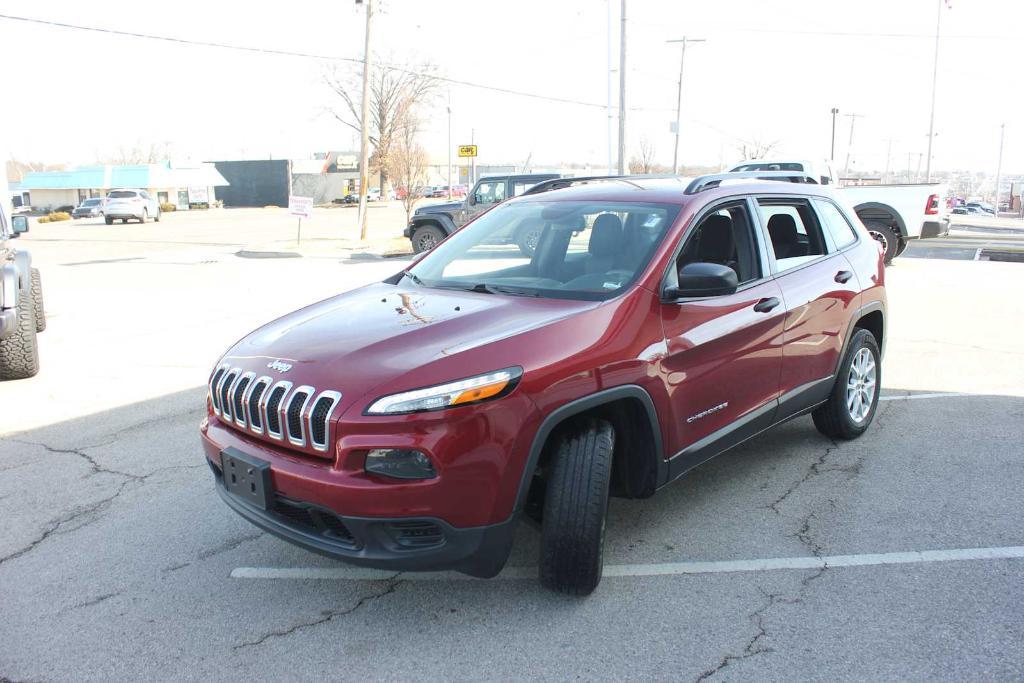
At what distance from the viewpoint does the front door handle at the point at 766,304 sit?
14.0ft

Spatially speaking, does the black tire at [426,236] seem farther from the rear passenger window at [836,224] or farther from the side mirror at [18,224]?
the rear passenger window at [836,224]

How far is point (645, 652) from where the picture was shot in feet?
10.1

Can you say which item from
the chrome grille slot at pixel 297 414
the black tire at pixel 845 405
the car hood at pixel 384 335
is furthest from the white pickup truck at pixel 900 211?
the chrome grille slot at pixel 297 414

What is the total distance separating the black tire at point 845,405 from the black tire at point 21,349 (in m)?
6.69

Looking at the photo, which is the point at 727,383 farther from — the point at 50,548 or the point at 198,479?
the point at 50,548

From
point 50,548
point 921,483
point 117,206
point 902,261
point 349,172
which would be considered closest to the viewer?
point 50,548

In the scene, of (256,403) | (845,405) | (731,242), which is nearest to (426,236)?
(845,405)

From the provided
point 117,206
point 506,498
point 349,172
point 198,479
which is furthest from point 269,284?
point 349,172

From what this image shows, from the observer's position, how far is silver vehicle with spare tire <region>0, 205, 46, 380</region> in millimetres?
6883

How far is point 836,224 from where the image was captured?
532 centimetres

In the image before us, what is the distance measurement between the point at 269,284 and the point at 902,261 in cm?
1352

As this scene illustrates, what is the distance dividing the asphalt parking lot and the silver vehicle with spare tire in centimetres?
91

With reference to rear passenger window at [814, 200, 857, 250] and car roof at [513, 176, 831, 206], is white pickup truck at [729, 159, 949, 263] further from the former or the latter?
car roof at [513, 176, 831, 206]

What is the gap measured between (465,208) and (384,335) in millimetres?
15599
